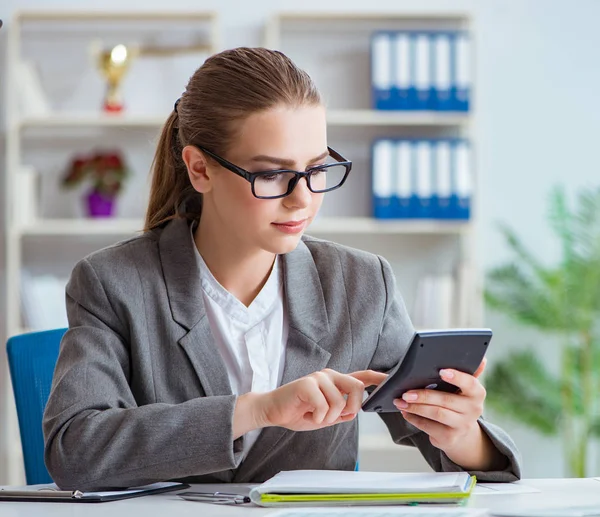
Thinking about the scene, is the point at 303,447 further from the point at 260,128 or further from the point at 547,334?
the point at 547,334

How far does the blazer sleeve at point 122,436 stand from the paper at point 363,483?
0.29 ft

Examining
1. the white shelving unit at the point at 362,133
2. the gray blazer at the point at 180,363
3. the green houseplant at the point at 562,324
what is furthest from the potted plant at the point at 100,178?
the gray blazer at the point at 180,363

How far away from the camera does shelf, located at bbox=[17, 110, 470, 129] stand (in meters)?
3.56

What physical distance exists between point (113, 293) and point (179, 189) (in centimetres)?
29

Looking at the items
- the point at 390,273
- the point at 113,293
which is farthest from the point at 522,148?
the point at 113,293

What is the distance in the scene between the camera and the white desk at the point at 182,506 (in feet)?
3.92

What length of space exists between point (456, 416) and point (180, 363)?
0.46 meters

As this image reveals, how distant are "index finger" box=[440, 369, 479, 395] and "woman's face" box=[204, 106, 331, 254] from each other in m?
0.35

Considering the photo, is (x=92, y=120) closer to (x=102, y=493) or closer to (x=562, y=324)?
(x=562, y=324)

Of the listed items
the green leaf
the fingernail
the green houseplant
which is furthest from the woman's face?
the green leaf

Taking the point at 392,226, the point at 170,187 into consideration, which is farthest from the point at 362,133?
the point at 170,187

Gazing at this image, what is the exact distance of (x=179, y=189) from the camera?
5.57ft

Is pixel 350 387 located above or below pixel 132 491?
above

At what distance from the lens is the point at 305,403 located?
1265 mm
